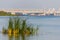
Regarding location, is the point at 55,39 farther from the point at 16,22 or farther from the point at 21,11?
the point at 21,11

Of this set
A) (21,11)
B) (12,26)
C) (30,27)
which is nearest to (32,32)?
(30,27)

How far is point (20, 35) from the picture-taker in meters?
19.6

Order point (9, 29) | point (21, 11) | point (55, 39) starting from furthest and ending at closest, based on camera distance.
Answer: point (21, 11), point (9, 29), point (55, 39)

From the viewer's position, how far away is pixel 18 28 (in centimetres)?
1959

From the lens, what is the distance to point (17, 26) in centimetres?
1956

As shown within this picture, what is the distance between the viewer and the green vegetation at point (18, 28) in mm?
19484

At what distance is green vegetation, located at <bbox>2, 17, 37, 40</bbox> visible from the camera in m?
19.5

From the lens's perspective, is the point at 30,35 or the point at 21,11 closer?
the point at 30,35

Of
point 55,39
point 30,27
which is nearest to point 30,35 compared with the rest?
point 30,27

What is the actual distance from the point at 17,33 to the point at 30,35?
88 cm

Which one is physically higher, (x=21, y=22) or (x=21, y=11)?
(x=21, y=22)

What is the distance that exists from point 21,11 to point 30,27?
60234mm

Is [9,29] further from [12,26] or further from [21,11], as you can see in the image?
[21,11]

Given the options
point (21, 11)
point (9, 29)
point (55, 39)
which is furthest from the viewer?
point (21, 11)
